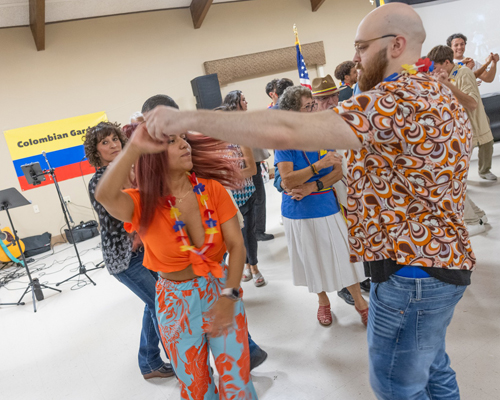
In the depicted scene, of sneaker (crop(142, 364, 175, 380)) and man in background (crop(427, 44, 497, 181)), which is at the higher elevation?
man in background (crop(427, 44, 497, 181))

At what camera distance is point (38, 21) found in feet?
20.4

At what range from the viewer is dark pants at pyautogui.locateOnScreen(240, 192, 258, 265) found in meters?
3.04

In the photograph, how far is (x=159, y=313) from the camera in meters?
1.37

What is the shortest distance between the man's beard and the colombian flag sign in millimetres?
6768

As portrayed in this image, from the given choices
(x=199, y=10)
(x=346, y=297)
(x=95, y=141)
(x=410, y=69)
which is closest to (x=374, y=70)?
(x=410, y=69)

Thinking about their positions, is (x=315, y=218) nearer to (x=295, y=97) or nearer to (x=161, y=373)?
(x=295, y=97)

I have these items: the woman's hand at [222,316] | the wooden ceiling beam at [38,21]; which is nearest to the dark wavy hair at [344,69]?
the woman's hand at [222,316]

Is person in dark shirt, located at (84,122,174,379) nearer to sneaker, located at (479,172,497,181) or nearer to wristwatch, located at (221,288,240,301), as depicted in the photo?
wristwatch, located at (221,288,240,301)

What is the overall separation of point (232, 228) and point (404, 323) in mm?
658

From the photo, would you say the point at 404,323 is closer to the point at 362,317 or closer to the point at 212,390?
the point at 212,390

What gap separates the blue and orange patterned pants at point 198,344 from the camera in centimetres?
132

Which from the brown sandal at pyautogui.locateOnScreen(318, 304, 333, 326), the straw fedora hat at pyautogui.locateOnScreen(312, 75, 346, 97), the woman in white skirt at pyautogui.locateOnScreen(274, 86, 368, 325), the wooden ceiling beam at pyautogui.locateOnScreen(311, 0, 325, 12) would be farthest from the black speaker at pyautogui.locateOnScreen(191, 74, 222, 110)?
the brown sandal at pyautogui.locateOnScreen(318, 304, 333, 326)

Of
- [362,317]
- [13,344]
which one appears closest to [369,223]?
[362,317]

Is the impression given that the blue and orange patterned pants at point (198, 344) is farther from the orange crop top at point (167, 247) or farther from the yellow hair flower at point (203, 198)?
the yellow hair flower at point (203, 198)
